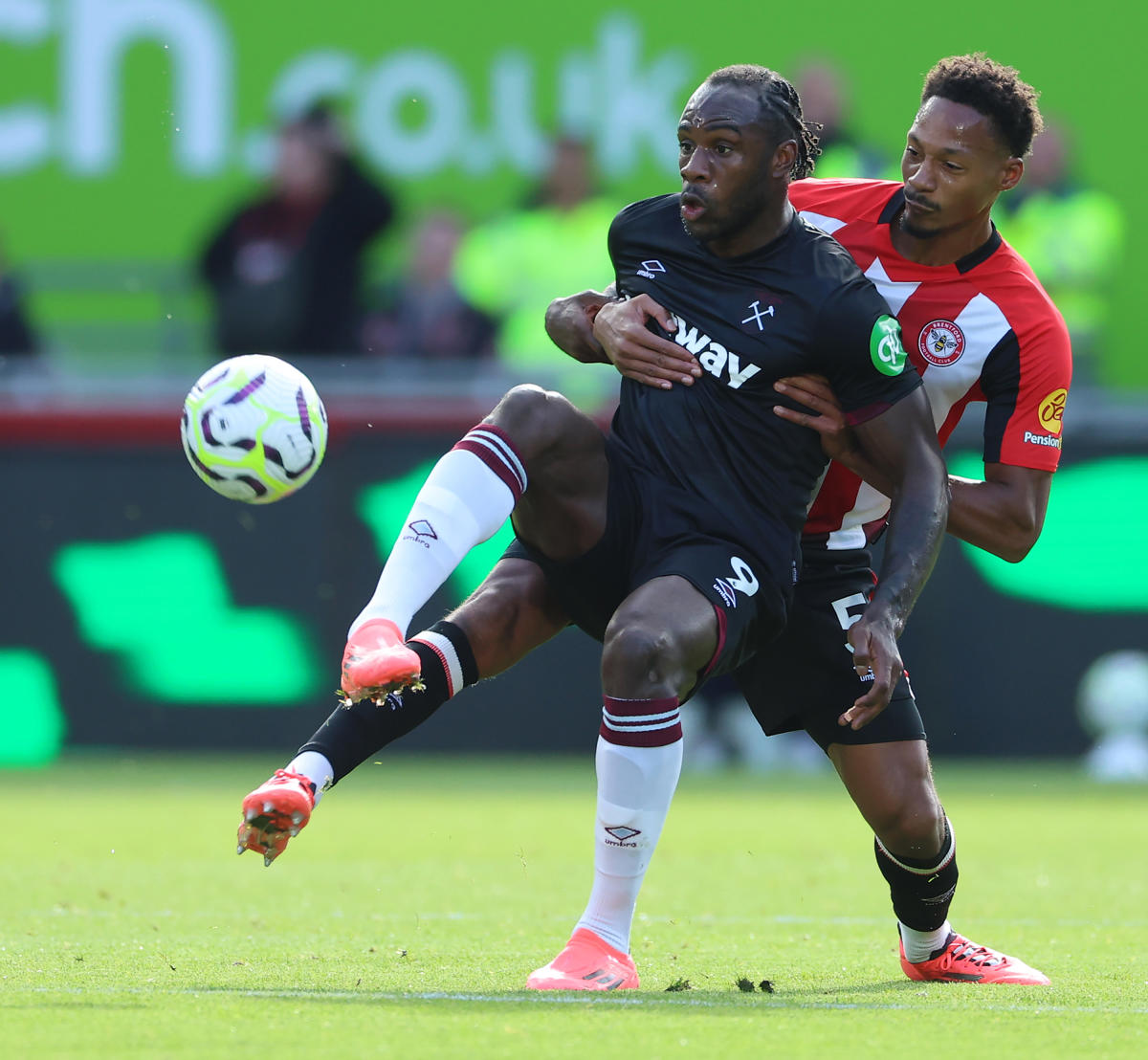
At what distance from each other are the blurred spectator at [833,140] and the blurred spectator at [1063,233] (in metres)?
0.85

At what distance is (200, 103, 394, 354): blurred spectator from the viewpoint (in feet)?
44.6

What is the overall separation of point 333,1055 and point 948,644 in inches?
347

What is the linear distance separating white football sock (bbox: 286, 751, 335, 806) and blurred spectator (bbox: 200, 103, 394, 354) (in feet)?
29.2

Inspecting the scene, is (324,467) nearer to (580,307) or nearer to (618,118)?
(618,118)

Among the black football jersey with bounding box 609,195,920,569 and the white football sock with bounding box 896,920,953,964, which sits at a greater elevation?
the black football jersey with bounding box 609,195,920,569

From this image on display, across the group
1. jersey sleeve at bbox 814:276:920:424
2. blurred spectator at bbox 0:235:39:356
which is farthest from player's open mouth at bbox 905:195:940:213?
blurred spectator at bbox 0:235:39:356

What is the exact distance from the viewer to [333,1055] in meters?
3.69

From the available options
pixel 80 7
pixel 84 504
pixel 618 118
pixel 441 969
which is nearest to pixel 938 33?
pixel 618 118

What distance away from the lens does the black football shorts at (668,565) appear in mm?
4820

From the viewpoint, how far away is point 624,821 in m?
4.69

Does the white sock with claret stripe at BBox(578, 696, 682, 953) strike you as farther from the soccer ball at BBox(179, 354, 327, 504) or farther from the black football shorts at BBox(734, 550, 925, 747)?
the soccer ball at BBox(179, 354, 327, 504)

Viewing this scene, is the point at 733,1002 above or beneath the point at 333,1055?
beneath

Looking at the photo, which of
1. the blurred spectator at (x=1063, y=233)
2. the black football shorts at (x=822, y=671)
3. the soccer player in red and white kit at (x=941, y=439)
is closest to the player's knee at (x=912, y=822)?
the soccer player in red and white kit at (x=941, y=439)

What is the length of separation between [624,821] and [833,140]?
8.84 m
